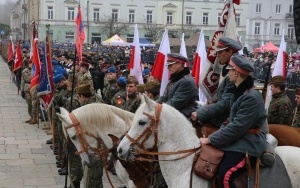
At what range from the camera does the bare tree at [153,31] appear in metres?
65.3

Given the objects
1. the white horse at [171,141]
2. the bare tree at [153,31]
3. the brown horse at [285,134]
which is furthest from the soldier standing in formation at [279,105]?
the bare tree at [153,31]

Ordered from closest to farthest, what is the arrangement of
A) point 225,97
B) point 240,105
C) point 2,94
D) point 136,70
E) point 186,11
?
1. point 240,105
2. point 225,97
3. point 136,70
4. point 2,94
5. point 186,11

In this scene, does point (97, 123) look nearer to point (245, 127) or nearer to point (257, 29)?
point (245, 127)

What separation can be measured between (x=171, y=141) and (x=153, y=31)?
61.4 m

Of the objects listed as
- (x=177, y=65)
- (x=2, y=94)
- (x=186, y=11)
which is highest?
(x=186, y=11)

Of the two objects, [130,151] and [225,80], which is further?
[225,80]

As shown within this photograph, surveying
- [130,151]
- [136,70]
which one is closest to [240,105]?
[130,151]

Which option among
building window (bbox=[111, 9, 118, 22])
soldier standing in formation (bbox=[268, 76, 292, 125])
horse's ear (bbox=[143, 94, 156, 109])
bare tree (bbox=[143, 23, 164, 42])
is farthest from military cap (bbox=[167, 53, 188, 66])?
building window (bbox=[111, 9, 118, 22])

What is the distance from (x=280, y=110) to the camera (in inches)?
314

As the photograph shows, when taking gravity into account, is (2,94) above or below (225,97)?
below

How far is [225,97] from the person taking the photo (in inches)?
205

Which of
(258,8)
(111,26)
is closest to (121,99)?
(111,26)

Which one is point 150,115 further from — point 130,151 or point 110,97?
point 110,97

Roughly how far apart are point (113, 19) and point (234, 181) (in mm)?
63700
